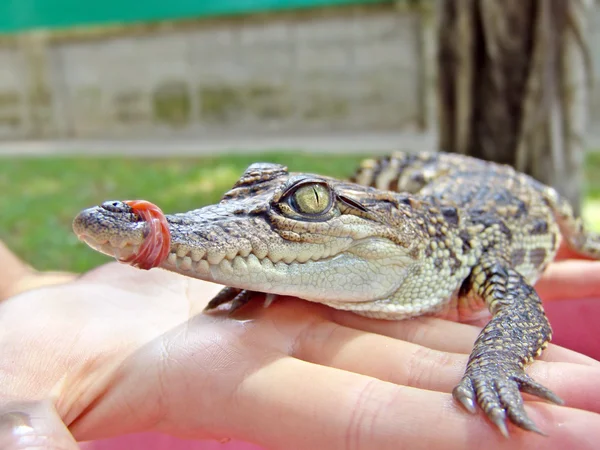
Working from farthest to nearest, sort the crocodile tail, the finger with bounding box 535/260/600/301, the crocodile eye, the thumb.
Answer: the crocodile tail, the finger with bounding box 535/260/600/301, the crocodile eye, the thumb

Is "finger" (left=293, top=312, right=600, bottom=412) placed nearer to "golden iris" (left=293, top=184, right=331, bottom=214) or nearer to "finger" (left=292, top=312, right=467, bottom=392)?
"finger" (left=292, top=312, right=467, bottom=392)

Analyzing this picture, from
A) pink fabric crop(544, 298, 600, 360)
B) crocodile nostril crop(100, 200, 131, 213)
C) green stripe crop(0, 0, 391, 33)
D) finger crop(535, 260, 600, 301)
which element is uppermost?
green stripe crop(0, 0, 391, 33)

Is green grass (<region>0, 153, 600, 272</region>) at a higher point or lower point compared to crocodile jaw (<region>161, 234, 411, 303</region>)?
lower

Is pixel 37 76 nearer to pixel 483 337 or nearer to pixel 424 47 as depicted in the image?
pixel 424 47

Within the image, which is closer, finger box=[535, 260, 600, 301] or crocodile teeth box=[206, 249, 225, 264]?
crocodile teeth box=[206, 249, 225, 264]

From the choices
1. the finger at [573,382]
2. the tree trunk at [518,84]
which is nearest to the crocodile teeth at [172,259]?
the finger at [573,382]

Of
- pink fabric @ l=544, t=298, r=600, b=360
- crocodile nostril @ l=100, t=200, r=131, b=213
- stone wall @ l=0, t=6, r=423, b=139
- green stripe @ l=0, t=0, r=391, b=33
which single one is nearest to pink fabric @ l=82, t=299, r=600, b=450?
pink fabric @ l=544, t=298, r=600, b=360

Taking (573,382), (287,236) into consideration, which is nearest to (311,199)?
(287,236)

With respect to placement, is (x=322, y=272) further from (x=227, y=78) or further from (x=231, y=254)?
(x=227, y=78)
